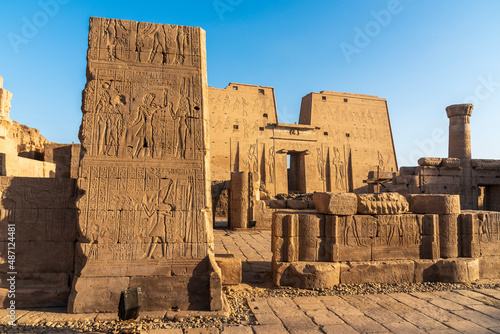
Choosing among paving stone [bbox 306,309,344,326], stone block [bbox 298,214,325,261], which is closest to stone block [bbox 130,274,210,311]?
paving stone [bbox 306,309,344,326]

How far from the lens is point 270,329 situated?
3617mm

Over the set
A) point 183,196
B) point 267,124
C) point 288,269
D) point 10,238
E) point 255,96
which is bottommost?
point 288,269

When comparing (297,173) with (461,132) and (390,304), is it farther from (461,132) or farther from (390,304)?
(390,304)

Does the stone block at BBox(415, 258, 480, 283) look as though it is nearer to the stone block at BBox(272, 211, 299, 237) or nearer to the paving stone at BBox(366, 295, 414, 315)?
the paving stone at BBox(366, 295, 414, 315)

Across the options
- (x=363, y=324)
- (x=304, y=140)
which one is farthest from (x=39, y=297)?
(x=304, y=140)

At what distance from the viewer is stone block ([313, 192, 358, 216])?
5340mm

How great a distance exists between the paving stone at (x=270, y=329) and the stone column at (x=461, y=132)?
16.1m

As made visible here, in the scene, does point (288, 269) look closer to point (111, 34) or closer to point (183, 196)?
point (183, 196)

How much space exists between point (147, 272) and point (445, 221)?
5.03 m

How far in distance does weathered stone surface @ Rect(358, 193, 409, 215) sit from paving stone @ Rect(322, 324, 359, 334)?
222cm

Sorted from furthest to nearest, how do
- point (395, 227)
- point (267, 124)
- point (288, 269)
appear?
point (267, 124) → point (395, 227) → point (288, 269)

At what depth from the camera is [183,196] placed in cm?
427

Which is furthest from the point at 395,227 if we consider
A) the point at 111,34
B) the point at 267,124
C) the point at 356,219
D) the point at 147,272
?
the point at 267,124

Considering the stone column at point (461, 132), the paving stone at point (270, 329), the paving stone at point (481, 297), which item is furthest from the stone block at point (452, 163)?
the paving stone at point (270, 329)
